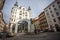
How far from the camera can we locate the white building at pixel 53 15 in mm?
3518

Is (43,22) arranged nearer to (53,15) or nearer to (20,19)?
(53,15)

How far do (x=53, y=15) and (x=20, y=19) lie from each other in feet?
5.35

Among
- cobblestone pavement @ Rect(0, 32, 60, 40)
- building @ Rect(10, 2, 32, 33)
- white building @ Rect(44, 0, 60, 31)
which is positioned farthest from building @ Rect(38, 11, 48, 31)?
building @ Rect(10, 2, 32, 33)

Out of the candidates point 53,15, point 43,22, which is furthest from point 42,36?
point 53,15

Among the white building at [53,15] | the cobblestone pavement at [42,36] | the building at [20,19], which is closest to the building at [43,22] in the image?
the white building at [53,15]

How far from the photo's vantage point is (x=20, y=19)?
3652mm

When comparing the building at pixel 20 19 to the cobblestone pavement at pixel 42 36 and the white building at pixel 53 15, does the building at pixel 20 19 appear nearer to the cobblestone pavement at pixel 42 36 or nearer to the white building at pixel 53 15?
the cobblestone pavement at pixel 42 36

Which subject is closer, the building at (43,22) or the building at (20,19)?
the building at (20,19)

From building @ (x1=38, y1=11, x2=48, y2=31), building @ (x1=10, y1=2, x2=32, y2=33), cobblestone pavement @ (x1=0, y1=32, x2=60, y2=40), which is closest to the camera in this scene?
cobblestone pavement @ (x1=0, y1=32, x2=60, y2=40)

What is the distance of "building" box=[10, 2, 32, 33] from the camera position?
3.48 m

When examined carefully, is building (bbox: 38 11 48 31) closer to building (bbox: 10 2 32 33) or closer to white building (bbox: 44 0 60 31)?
white building (bbox: 44 0 60 31)

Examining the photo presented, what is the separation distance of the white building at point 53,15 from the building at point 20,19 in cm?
93

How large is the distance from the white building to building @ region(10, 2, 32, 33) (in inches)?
36.6

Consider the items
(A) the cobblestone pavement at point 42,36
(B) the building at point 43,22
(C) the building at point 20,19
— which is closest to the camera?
(A) the cobblestone pavement at point 42,36
